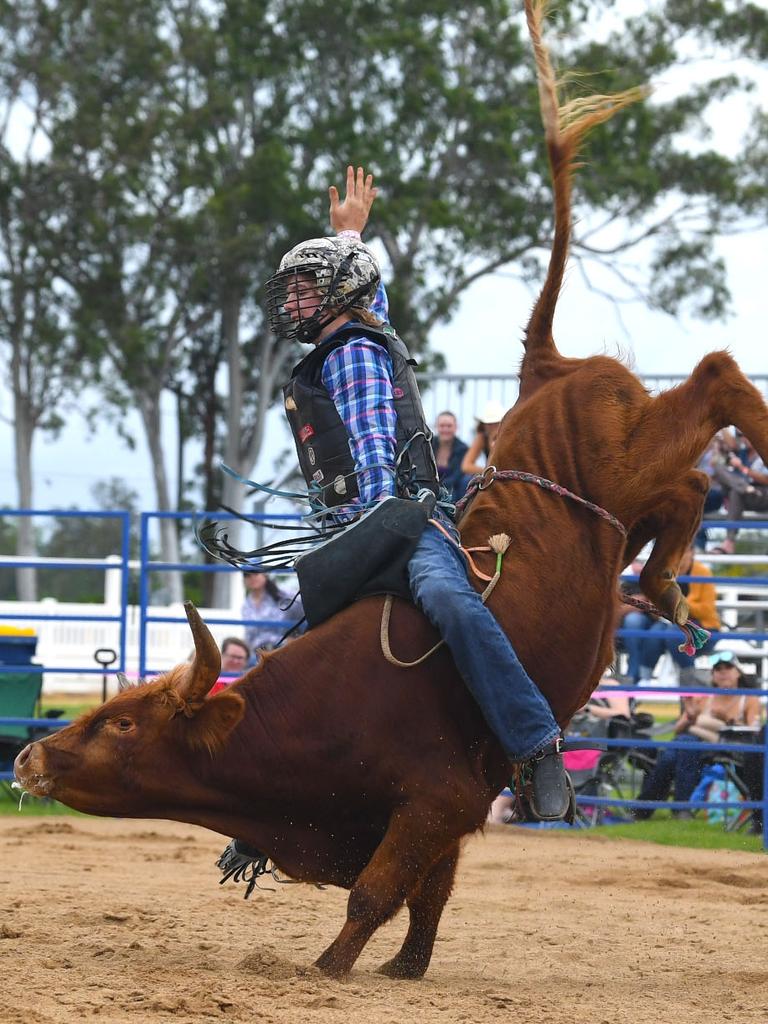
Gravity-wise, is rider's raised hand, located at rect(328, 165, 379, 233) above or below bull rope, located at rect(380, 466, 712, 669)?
above

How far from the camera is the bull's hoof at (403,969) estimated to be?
4.83 m

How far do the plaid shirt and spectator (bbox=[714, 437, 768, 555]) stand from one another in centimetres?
843

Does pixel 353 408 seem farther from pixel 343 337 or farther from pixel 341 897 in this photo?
pixel 341 897

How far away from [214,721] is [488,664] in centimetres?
85

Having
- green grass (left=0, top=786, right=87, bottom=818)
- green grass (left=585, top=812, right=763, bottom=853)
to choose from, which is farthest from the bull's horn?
green grass (left=0, top=786, right=87, bottom=818)

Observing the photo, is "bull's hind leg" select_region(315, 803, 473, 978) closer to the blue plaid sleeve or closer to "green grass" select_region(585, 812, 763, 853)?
the blue plaid sleeve

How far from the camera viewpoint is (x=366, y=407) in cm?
483

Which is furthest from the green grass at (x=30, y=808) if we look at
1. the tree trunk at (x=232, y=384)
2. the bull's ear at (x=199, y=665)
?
the tree trunk at (x=232, y=384)

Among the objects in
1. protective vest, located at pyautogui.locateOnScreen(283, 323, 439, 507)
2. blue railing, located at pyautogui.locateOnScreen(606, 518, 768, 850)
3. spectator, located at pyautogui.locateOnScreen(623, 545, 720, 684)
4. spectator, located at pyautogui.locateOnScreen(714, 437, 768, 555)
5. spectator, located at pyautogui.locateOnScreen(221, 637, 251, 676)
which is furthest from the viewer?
spectator, located at pyautogui.locateOnScreen(714, 437, 768, 555)

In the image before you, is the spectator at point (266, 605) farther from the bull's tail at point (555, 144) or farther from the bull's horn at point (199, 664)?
the bull's horn at point (199, 664)

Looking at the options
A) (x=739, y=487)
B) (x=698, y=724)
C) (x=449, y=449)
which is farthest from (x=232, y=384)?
(x=698, y=724)

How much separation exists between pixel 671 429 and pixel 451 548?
934 mm

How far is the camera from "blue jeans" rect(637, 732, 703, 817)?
9.59 meters

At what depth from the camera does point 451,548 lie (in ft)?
15.9
